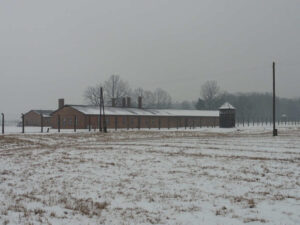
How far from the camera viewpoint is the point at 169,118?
6500 cm

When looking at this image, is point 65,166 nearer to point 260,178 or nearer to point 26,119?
point 260,178

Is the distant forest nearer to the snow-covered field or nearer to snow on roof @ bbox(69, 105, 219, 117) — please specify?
snow on roof @ bbox(69, 105, 219, 117)

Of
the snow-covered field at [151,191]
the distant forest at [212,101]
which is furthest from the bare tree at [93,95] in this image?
the snow-covered field at [151,191]

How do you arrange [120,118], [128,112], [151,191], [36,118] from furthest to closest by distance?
[36,118]
[128,112]
[120,118]
[151,191]

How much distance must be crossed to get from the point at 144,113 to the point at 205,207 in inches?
2155

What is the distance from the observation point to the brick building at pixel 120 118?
5212 cm

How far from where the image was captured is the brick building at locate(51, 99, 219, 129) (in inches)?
2052

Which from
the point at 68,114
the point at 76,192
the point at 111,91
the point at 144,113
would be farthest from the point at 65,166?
the point at 111,91

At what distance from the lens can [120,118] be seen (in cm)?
5597

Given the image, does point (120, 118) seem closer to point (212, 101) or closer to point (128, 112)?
point (128, 112)

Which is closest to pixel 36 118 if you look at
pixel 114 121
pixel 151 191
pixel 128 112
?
pixel 128 112

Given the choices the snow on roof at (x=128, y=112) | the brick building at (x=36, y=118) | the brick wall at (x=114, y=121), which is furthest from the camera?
the brick building at (x=36, y=118)

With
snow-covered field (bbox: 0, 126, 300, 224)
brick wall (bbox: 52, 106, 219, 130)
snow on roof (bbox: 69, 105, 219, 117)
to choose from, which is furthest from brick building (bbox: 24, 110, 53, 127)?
snow-covered field (bbox: 0, 126, 300, 224)

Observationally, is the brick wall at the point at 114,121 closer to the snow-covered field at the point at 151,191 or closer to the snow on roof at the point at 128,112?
the snow on roof at the point at 128,112
